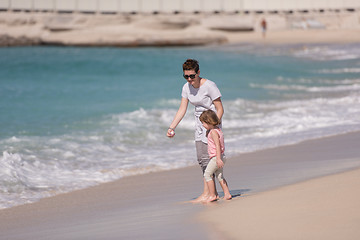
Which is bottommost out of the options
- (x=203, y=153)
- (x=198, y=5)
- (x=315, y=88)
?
(x=203, y=153)

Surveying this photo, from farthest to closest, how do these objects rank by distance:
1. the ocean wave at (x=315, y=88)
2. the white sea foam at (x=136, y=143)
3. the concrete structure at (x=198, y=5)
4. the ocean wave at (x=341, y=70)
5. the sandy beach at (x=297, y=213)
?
the concrete structure at (x=198, y=5)
the ocean wave at (x=341, y=70)
the ocean wave at (x=315, y=88)
the white sea foam at (x=136, y=143)
the sandy beach at (x=297, y=213)

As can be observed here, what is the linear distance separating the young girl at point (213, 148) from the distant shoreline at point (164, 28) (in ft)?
155

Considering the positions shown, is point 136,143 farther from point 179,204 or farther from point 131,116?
point 179,204

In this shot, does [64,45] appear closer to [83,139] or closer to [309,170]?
[83,139]

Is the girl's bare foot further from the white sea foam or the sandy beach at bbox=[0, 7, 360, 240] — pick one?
the white sea foam

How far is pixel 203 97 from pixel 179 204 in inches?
40.8

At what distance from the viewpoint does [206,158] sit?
5.79 metres

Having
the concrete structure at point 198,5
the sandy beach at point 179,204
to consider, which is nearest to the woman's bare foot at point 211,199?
the sandy beach at point 179,204

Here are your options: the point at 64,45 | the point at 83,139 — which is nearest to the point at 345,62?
the point at 83,139

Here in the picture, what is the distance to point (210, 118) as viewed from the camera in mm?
5543

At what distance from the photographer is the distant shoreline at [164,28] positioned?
54219mm

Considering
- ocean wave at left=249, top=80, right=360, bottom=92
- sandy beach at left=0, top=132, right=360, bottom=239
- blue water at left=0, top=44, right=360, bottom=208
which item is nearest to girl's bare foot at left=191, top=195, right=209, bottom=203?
sandy beach at left=0, top=132, right=360, bottom=239

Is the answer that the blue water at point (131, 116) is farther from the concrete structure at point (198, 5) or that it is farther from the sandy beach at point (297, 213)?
the concrete structure at point (198, 5)

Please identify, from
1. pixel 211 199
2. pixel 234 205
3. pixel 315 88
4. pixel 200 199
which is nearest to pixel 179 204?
pixel 200 199
